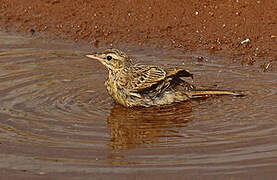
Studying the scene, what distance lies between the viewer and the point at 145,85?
9.12 m

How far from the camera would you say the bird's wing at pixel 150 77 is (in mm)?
9109

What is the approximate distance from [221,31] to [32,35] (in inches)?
159

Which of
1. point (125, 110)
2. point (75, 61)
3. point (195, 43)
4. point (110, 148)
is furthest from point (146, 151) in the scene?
point (195, 43)

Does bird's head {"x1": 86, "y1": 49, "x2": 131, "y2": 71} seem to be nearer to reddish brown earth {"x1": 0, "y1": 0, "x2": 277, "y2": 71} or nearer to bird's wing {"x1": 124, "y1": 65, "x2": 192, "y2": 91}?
bird's wing {"x1": 124, "y1": 65, "x2": 192, "y2": 91}

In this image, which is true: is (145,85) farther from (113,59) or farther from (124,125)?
(124,125)

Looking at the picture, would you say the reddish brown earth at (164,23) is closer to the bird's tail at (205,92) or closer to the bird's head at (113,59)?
the bird's tail at (205,92)

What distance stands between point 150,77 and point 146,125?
129 centimetres

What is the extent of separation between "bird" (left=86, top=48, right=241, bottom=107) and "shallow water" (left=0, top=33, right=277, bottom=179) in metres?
0.16

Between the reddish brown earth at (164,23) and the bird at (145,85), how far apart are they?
6.89 feet

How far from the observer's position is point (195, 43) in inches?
474

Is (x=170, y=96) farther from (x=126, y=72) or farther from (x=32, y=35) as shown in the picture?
(x=32, y=35)

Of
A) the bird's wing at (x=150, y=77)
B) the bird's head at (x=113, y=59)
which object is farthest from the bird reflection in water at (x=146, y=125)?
the bird's head at (x=113, y=59)

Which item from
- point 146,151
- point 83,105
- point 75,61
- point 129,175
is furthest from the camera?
point 75,61

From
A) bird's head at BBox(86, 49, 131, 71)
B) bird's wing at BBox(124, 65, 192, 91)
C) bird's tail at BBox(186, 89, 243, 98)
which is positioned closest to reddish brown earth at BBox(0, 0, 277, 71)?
bird's tail at BBox(186, 89, 243, 98)
